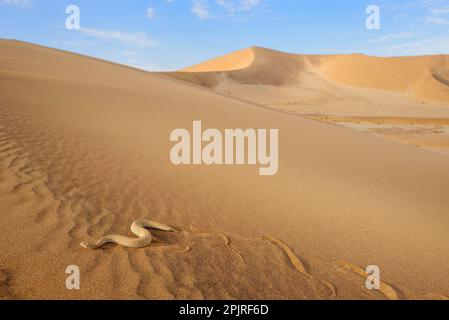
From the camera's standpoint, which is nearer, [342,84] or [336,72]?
[342,84]

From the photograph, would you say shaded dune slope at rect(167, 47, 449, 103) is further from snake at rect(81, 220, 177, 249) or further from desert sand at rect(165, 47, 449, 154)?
snake at rect(81, 220, 177, 249)

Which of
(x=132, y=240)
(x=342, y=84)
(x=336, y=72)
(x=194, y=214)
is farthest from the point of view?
(x=336, y=72)

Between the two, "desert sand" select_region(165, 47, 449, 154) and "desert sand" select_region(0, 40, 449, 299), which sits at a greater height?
"desert sand" select_region(165, 47, 449, 154)

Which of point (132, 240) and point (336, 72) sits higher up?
point (336, 72)

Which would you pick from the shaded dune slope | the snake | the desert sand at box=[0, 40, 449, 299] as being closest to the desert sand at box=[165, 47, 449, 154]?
the shaded dune slope

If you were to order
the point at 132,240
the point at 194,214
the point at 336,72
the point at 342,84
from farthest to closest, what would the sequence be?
the point at 336,72, the point at 342,84, the point at 194,214, the point at 132,240

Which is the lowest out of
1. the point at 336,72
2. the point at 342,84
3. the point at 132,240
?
the point at 132,240

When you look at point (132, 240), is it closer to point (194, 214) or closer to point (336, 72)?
point (194, 214)

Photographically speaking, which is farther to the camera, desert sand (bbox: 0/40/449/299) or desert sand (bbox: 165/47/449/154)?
desert sand (bbox: 165/47/449/154)

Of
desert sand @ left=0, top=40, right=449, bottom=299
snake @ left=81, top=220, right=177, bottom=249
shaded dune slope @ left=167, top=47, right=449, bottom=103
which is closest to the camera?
desert sand @ left=0, top=40, right=449, bottom=299

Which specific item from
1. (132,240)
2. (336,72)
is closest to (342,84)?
(336,72)

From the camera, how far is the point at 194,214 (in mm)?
3896

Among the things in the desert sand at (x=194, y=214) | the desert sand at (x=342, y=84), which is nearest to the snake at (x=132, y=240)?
the desert sand at (x=194, y=214)

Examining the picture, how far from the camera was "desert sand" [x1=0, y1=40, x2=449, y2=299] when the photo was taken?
2633 millimetres
